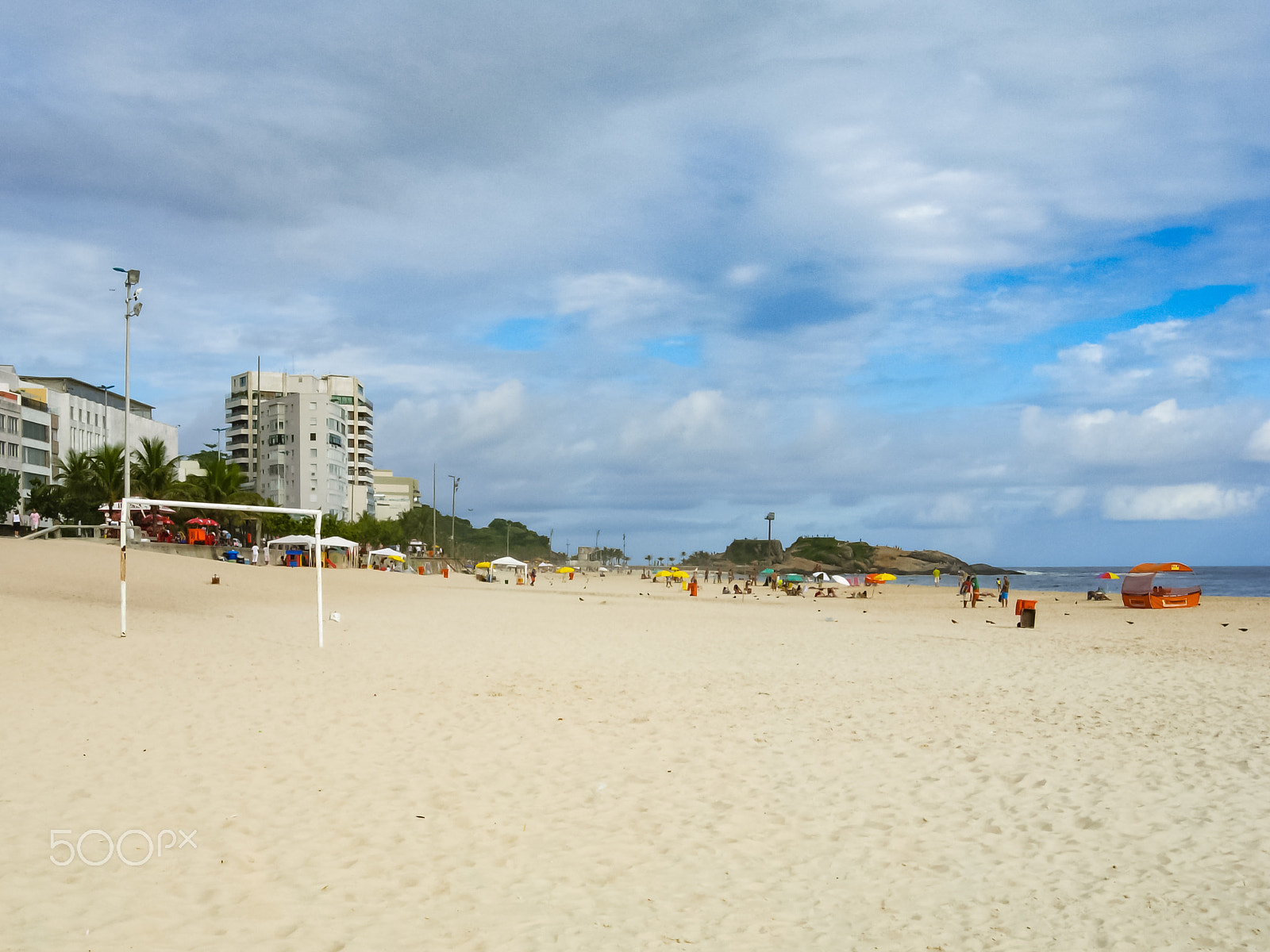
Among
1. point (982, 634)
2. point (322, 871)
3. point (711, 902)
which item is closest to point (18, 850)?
point (322, 871)

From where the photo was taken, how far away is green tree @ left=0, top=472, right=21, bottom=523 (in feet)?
178

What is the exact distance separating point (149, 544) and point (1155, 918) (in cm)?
4633

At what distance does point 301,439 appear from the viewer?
109 m

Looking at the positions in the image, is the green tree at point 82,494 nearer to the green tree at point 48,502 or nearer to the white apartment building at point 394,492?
the green tree at point 48,502

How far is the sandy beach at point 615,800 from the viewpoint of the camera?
5.04 meters

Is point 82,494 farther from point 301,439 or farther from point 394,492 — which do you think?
point 394,492

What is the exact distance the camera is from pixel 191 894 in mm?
5234

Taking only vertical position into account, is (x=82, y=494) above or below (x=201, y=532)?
above

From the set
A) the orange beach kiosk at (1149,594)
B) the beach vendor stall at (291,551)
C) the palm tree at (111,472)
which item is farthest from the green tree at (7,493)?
the orange beach kiosk at (1149,594)

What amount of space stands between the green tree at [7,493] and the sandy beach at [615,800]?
47799 millimetres

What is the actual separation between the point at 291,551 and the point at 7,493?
16607mm

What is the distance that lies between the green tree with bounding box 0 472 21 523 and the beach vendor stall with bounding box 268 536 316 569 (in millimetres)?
15210

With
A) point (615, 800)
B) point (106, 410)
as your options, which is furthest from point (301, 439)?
point (615, 800)

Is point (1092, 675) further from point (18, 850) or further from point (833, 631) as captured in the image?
point (18, 850)
